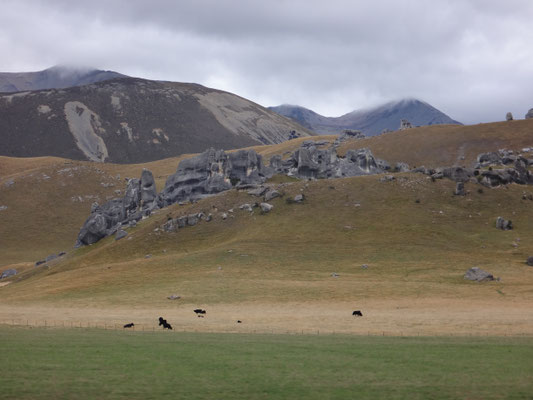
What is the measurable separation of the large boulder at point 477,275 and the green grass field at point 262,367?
3851 cm

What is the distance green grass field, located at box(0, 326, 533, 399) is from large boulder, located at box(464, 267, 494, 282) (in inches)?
1516

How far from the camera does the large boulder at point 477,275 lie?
75.6 meters

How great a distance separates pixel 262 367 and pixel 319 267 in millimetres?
58893

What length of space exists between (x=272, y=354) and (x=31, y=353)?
41.7 ft

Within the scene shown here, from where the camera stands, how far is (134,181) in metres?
146

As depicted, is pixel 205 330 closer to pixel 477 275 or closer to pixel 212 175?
pixel 477 275

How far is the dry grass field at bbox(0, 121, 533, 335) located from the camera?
180 feet

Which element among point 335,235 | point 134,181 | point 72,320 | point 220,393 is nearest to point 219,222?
point 335,235

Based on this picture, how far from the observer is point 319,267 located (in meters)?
86.5

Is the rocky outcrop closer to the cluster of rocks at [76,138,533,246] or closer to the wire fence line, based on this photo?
the cluster of rocks at [76,138,533,246]

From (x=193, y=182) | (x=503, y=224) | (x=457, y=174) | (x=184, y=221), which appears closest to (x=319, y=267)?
(x=184, y=221)

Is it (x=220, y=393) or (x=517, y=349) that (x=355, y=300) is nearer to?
(x=517, y=349)

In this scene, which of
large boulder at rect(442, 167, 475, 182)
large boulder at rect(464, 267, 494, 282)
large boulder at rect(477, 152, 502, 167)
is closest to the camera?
large boulder at rect(464, 267, 494, 282)

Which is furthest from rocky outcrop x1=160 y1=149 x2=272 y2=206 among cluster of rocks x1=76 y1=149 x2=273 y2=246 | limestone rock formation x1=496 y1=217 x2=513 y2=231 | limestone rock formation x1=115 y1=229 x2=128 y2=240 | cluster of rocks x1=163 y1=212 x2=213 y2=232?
limestone rock formation x1=496 y1=217 x2=513 y2=231
